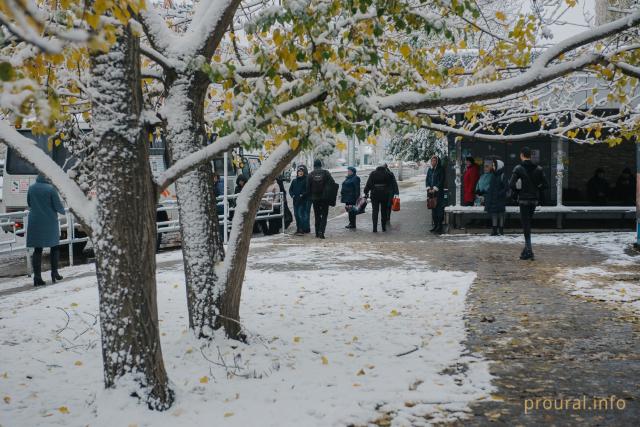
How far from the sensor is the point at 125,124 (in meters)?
4.05

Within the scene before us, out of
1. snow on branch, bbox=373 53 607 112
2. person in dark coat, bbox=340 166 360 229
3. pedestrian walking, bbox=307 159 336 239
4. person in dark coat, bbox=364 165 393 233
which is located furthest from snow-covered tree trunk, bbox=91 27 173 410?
person in dark coat, bbox=340 166 360 229

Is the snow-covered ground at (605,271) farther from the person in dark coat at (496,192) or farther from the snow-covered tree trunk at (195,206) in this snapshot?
the snow-covered tree trunk at (195,206)

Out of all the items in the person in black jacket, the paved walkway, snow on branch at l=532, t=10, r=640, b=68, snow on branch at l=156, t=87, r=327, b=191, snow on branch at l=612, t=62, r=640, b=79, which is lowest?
the paved walkway

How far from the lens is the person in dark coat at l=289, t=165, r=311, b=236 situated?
1579cm

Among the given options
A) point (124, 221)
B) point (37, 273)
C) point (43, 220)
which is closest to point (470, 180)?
point (43, 220)

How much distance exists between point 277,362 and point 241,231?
114 cm

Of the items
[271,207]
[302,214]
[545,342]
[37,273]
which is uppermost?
[271,207]

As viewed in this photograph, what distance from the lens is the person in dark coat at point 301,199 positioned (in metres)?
15.8

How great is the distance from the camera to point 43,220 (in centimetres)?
982

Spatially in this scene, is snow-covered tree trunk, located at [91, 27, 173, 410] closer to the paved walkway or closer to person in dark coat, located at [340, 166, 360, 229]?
the paved walkway

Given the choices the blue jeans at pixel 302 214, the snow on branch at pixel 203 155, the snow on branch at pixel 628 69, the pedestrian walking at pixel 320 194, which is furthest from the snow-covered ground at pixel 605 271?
the snow on branch at pixel 203 155

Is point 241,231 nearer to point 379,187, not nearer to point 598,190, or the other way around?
point 379,187

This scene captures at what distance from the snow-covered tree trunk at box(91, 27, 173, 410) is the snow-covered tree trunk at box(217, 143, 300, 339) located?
48.0 inches

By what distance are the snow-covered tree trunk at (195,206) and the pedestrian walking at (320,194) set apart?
31.3 ft
